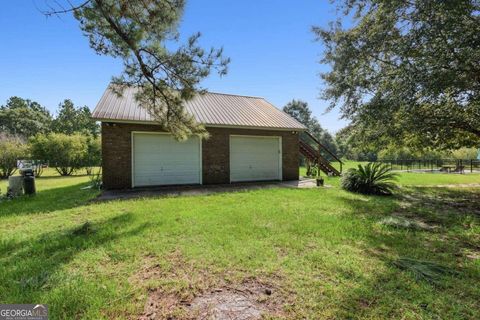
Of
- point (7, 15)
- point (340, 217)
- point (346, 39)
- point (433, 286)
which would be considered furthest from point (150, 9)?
point (433, 286)

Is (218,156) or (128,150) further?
(218,156)

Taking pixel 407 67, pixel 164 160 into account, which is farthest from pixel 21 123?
pixel 407 67

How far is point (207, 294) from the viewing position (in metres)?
2.43

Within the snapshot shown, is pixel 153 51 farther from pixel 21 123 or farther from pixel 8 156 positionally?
pixel 21 123

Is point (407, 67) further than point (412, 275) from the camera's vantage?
Yes

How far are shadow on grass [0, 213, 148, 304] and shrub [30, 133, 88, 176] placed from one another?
17.9 meters

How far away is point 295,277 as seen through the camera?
2.71 m

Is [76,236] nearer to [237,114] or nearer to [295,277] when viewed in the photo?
[295,277]

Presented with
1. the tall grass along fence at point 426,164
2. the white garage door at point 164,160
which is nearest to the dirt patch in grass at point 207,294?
the white garage door at point 164,160

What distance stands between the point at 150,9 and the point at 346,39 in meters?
5.42

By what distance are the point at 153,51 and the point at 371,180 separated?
8.04 metres

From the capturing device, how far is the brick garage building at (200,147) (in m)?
8.94

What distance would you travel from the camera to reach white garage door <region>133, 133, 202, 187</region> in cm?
940

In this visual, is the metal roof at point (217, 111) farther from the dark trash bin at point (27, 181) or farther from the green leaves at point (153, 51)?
the dark trash bin at point (27, 181)
